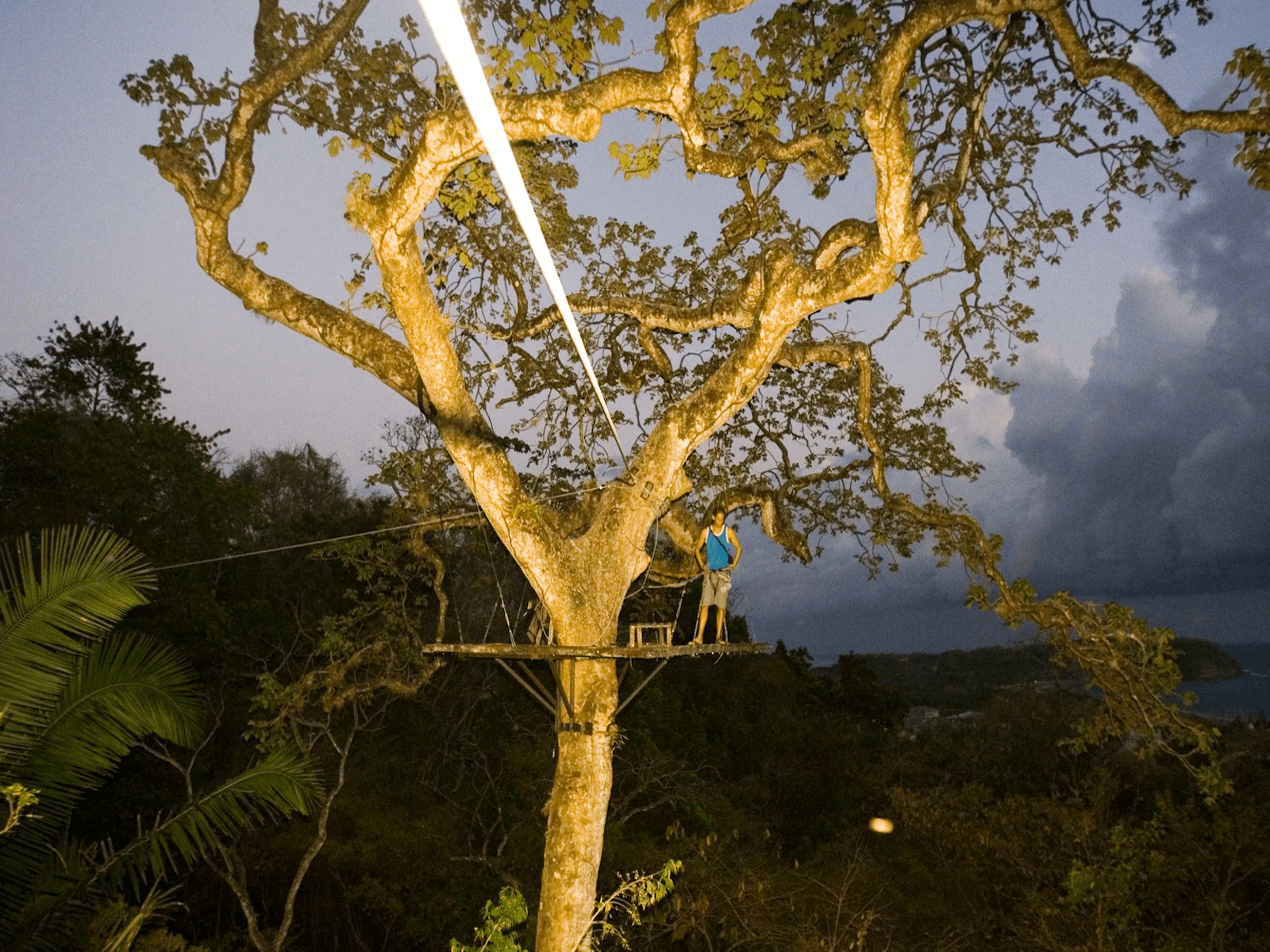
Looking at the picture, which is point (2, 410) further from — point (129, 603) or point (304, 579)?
point (129, 603)

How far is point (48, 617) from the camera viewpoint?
446 centimetres

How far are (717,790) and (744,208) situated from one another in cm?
1316

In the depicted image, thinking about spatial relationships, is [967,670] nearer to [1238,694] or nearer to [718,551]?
[1238,694]

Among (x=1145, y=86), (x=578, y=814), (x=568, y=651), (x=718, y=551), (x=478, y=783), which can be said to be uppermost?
(x=1145, y=86)

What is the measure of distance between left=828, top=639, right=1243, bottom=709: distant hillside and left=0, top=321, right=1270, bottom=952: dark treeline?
34.2 feet

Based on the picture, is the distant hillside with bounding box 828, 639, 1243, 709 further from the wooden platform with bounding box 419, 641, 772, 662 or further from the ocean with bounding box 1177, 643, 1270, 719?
the wooden platform with bounding box 419, 641, 772, 662

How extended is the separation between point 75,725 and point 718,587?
15.0ft

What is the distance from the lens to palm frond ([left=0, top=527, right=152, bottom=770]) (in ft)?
14.3

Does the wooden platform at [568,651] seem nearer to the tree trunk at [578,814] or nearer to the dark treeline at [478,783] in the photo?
the tree trunk at [578,814]

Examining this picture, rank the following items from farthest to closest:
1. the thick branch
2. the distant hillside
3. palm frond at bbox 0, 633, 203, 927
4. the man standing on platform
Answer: the distant hillside, the man standing on platform, the thick branch, palm frond at bbox 0, 633, 203, 927

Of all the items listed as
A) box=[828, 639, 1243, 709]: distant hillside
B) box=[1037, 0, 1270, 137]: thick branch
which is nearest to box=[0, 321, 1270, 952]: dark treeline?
box=[1037, 0, 1270, 137]: thick branch

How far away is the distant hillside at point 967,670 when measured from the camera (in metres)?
33.1

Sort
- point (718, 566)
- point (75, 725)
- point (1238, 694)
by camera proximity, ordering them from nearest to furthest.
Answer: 1. point (75, 725)
2. point (718, 566)
3. point (1238, 694)

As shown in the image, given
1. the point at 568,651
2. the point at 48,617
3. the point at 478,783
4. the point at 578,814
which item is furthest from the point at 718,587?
the point at 478,783
